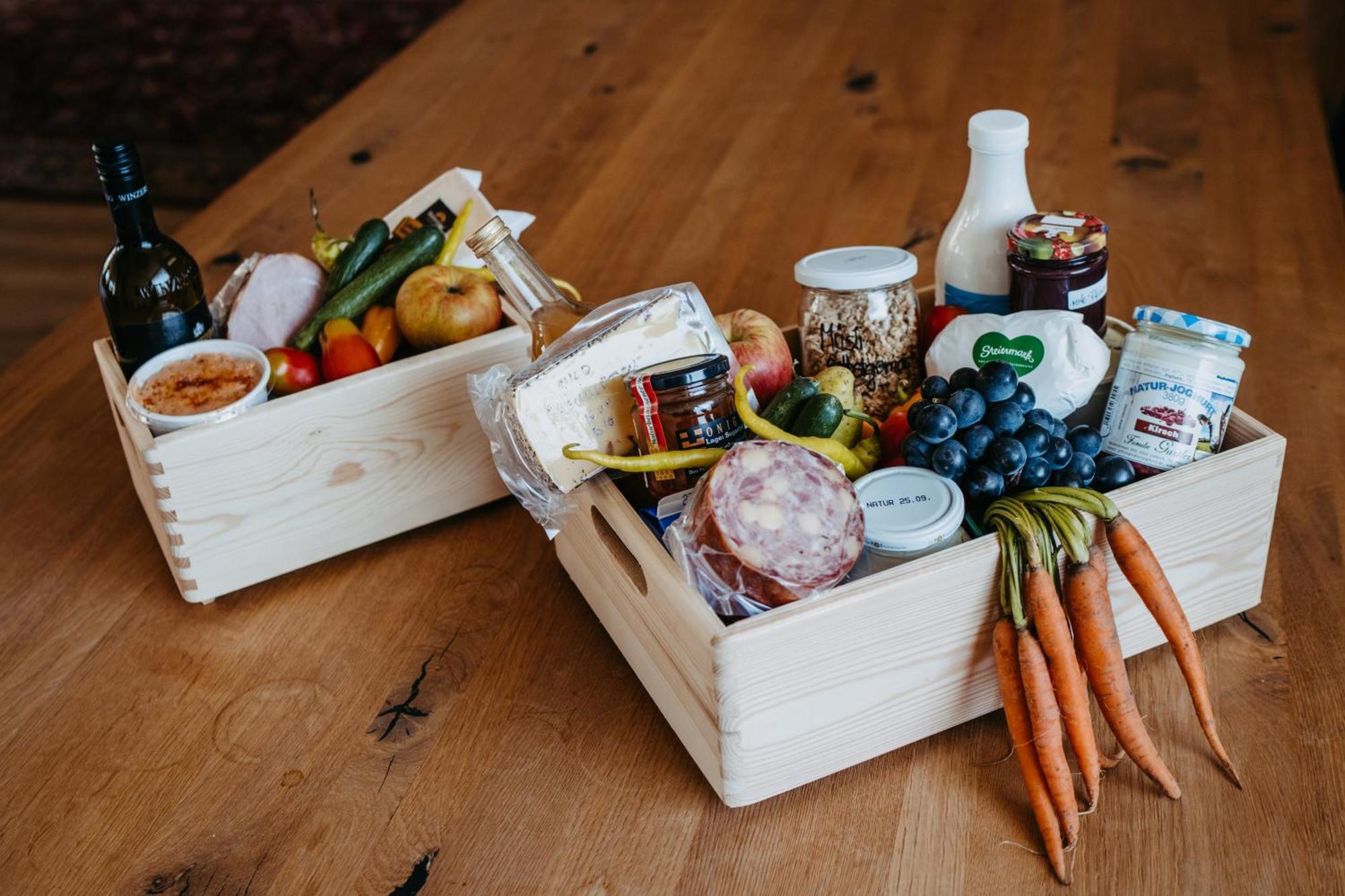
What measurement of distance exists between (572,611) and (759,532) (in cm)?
31

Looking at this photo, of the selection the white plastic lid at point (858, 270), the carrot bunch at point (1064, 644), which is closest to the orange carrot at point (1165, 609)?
the carrot bunch at point (1064, 644)

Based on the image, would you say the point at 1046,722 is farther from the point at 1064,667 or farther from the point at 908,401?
the point at 908,401

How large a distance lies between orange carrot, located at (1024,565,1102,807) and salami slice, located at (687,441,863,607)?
127mm

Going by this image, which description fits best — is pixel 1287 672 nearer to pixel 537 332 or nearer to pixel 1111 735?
pixel 1111 735

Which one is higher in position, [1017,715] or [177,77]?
[1017,715]

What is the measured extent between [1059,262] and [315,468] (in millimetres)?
709

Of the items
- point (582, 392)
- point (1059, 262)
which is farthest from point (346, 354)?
point (1059, 262)

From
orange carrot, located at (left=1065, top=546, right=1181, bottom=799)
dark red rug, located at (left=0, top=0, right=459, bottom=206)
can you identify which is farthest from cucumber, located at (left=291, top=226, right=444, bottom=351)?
dark red rug, located at (left=0, top=0, right=459, bottom=206)

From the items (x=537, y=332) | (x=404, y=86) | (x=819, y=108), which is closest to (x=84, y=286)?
(x=404, y=86)

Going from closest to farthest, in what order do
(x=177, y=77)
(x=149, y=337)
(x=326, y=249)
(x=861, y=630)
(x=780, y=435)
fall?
1. (x=861, y=630)
2. (x=780, y=435)
3. (x=149, y=337)
4. (x=326, y=249)
5. (x=177, y=77)

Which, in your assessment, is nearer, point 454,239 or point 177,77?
point 454,239

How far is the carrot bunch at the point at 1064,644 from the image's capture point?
0.82 metres

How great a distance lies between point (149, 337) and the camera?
1.12 m

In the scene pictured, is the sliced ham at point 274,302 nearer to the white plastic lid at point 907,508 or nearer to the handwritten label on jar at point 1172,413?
the white plastic lid at point 907,508
